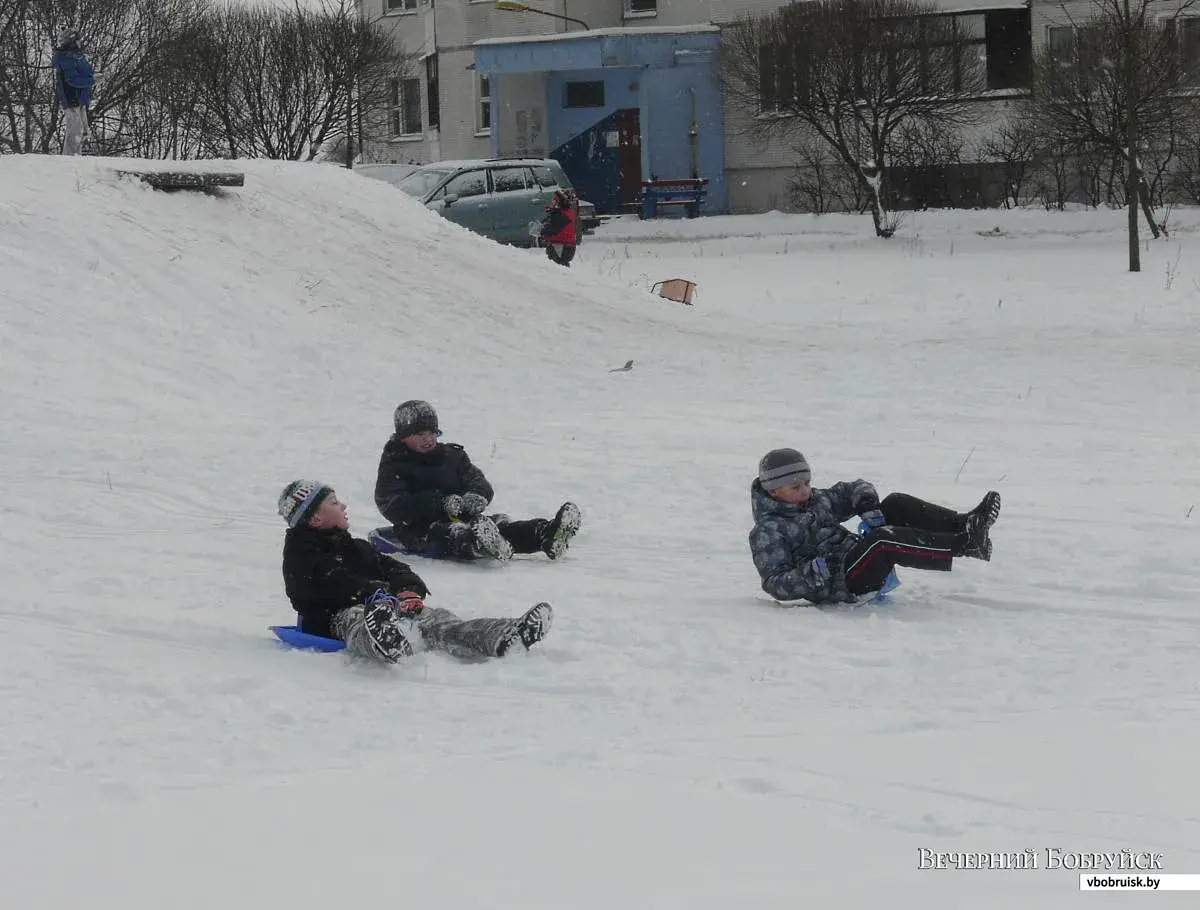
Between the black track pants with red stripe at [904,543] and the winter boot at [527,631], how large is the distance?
141 cm

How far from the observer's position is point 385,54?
34594 mm

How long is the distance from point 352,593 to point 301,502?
0.41 m

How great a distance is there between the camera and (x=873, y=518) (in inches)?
270

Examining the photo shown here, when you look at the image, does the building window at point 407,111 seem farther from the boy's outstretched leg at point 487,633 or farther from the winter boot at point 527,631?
the winter boot at point 527,631

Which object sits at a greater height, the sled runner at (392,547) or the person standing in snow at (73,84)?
the person standing in snow at (73,84)

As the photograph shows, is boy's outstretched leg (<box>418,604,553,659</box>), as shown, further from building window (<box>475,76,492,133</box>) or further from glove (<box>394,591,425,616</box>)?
building window (<box>475,76,492,133</box>)

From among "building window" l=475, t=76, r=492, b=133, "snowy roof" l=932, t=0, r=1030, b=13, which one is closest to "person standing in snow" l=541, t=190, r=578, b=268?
"snowy roof" l=932, t=0, r=1030, b=13

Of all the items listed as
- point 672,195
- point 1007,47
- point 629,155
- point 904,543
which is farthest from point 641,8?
point 904,543

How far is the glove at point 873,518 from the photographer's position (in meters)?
6.84

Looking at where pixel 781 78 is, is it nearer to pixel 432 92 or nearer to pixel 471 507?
pixel 432 92

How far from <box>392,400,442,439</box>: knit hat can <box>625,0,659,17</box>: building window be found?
30.4 metres

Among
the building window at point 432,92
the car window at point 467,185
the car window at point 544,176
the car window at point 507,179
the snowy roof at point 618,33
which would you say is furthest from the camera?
the building window at point 432,92

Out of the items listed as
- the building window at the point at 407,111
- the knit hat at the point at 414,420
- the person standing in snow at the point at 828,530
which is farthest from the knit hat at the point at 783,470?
the building window at the point at 407,111

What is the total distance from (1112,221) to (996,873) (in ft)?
85.9
